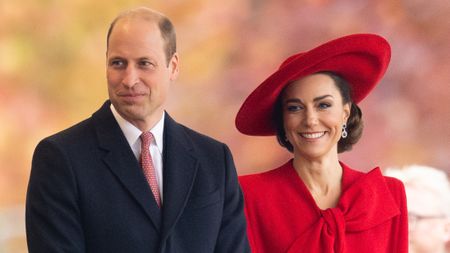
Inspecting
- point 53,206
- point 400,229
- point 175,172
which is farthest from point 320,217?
point 53,206

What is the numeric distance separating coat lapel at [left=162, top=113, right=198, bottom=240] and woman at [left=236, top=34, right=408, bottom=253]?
46cm

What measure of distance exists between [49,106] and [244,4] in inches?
31.7

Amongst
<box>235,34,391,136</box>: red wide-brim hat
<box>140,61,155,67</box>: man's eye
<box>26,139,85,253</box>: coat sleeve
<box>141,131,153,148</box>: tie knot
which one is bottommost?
<box>26,139,85,253</box>: coat sleeve

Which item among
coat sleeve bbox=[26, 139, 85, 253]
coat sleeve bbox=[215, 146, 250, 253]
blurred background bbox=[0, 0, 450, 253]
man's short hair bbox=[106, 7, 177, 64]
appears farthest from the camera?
blurred background bbox=[0, 0, 450, 253]

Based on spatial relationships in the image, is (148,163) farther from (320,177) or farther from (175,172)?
(320,177)

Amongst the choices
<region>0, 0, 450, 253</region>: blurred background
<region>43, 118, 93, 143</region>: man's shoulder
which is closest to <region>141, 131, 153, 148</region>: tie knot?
<region>43, 118, 93, 143</region>: man's shoulder

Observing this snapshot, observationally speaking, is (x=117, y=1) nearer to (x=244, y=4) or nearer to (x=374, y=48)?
(x=244, y=4)

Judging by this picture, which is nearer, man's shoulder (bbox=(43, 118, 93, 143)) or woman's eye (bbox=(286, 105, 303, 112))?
man's shoulder (bbox=(43, 118, 93, 143))

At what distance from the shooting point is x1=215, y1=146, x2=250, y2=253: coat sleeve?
186 centimetres

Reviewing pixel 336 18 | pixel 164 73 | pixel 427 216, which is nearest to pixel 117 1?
pixel 336 18

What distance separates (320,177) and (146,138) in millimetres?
677

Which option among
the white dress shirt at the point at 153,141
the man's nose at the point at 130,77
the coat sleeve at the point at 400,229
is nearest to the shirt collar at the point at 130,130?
the white dress shirt at the point at 153,141

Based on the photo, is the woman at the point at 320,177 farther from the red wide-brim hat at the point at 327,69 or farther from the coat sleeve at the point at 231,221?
the coat sleeve at the point at 231,221

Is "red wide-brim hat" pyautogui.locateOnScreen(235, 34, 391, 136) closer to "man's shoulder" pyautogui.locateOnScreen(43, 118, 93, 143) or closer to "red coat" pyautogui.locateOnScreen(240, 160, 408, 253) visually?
"red coat" pyautogui.locateOnScreen(240, 160, 408, 253)
